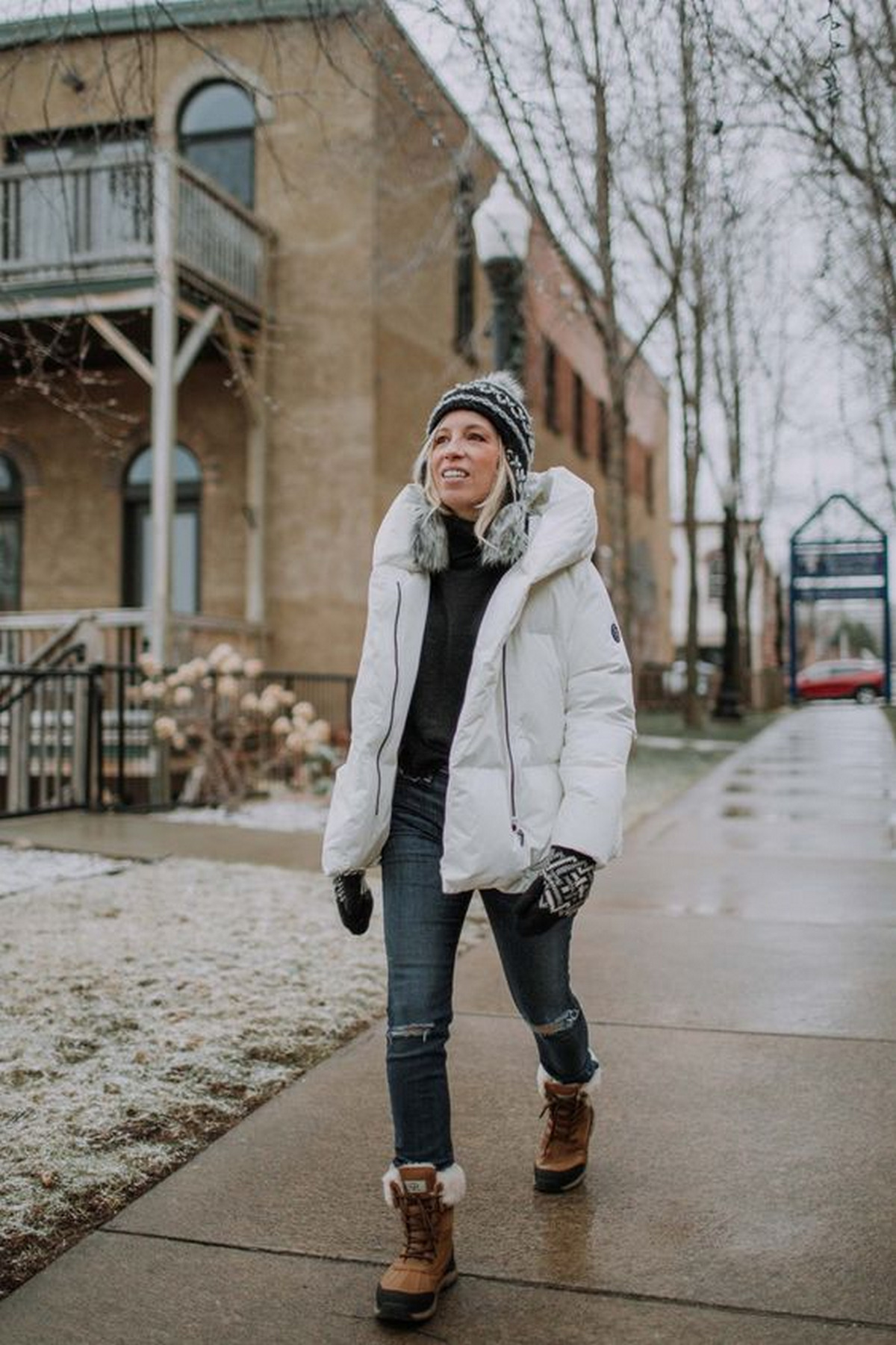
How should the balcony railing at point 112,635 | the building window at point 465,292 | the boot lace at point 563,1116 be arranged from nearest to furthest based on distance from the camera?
the boot lace at point 563,1116, the balcony railing at point 112,635, the building window at point 465,292

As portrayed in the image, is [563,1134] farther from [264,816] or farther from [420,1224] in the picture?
[264,816]

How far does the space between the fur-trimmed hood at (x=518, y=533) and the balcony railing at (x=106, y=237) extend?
33.9ft

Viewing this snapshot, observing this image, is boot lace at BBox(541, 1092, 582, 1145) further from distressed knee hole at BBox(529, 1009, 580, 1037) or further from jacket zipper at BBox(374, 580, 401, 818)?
jacket zipper at BBox(374, 580, 401, 818)

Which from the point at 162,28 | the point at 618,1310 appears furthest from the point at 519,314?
the point at 618,1310

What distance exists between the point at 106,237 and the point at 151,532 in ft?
11.8

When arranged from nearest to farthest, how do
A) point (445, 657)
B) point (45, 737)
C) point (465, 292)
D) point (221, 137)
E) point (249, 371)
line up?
point (445, 657)
point (45, 737)
point (249, 371)
point (221, 137)
point (465, 292)

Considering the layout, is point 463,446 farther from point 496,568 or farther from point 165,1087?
point 165,1087

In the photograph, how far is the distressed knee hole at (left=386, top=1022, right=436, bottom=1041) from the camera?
2.85 metres

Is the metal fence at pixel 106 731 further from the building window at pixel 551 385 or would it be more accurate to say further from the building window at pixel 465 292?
the building window at pixel 551 385

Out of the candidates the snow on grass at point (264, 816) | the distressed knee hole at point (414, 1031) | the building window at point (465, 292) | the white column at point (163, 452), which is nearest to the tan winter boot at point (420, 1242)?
the distressed knee hole at point (414, 1031)

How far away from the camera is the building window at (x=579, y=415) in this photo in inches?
1013

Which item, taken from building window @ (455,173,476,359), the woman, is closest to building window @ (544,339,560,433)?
building window @ (455,173,476,359)

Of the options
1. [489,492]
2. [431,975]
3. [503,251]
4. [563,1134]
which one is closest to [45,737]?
[503,251]

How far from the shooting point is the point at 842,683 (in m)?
47.9
